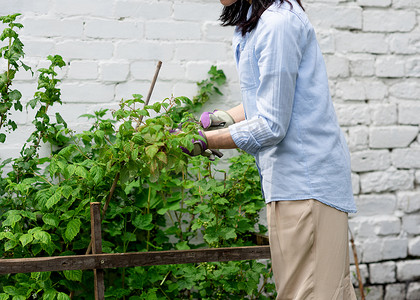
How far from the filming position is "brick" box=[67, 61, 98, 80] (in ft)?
9.73

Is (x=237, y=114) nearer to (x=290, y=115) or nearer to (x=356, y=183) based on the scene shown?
(x=290, y=115)

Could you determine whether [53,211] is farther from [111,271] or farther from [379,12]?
[379,12]

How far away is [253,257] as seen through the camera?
254 cm

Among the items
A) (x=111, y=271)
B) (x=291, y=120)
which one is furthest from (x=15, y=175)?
(x=291, y=120)

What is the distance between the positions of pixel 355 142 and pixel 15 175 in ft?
6.35

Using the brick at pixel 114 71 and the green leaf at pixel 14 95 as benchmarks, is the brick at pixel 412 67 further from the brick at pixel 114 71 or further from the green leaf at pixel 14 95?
the green leaf at pixel 14 95

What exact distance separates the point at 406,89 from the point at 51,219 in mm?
2255

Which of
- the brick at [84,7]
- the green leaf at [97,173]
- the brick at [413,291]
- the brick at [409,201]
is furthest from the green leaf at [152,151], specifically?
the brick at [413,291]

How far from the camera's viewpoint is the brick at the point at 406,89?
3.45m

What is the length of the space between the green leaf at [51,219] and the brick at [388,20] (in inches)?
83.2

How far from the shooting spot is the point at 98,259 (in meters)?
2.26

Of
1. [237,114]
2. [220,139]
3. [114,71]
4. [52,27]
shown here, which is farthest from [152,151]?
[52,27]

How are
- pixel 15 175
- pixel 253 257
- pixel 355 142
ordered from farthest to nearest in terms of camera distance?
1. pixel 355 142
2. pixel 15 175
3. pixel 253 257

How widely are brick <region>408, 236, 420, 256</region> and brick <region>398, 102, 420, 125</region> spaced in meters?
0.73
